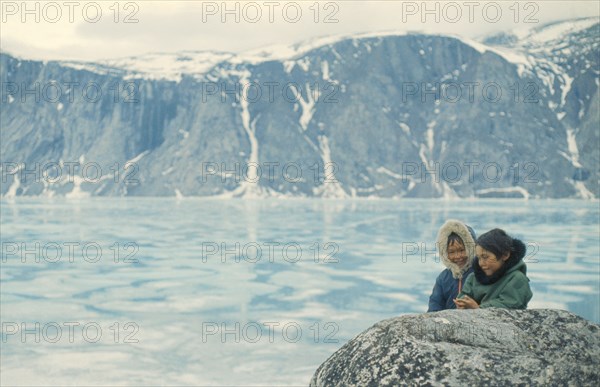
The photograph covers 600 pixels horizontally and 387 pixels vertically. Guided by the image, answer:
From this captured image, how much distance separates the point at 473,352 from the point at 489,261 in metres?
0.97

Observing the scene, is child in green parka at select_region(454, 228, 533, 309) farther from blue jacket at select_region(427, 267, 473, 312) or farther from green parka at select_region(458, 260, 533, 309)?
blue jacket at select_region(427, 267, 473, 312)

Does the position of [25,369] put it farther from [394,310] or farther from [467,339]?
[467,339]

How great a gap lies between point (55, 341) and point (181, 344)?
3238mm

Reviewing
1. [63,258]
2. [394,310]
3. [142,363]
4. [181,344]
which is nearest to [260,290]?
[394,310]

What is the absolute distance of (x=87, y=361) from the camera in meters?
17.8

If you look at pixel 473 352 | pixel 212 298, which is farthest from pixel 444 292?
pixel 212 298

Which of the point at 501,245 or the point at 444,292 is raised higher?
the point at 501,245

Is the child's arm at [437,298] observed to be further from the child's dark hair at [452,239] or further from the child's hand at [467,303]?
the child's hand at [467,303]

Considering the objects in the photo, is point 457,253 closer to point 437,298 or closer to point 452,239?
point 452,239

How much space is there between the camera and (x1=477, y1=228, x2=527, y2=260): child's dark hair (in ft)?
14.7

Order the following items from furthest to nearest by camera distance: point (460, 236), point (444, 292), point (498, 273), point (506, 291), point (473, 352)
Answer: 1. point (444, 292)
2. point (460, 236)
3. point (498, 273)
4. point (506, 291)
5. point (473, 352)

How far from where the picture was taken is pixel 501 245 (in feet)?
14.7

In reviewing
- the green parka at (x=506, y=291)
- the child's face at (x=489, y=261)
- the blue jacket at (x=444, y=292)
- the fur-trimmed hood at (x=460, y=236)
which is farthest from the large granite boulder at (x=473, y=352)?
the blue jacket at (x=444, y=292)

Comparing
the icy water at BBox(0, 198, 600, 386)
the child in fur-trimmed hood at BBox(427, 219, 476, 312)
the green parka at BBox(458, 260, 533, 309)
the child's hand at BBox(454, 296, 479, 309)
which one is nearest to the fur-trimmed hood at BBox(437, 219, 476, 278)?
the child in fur-trimmed hood at BBox(427, 219, 476, 312)
